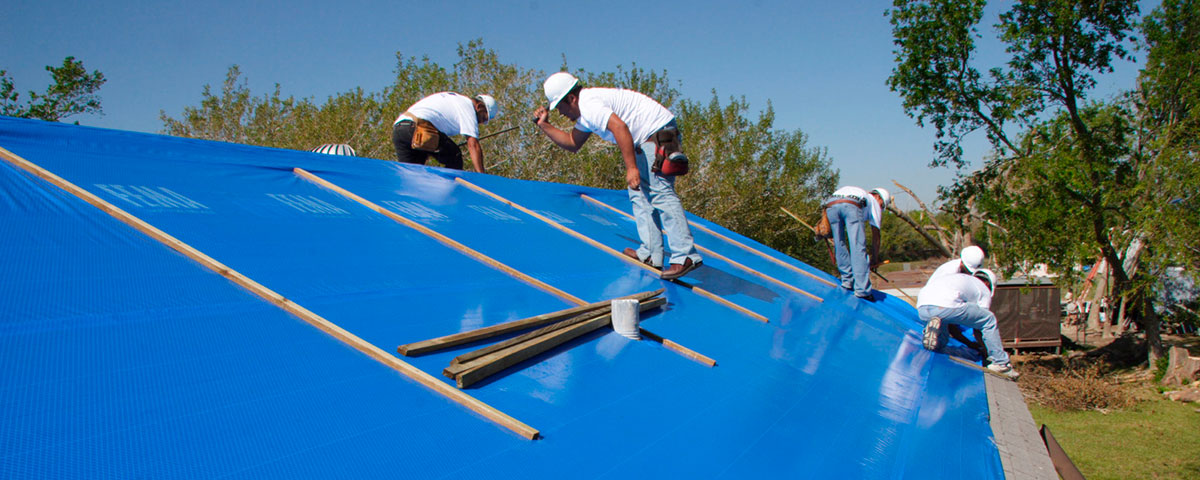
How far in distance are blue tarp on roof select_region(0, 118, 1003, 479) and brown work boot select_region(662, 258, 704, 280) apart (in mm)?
94

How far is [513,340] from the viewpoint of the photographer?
2.05 metres

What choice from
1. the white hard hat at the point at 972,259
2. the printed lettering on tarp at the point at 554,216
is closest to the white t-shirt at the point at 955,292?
the white hard hat at the point at 972,259

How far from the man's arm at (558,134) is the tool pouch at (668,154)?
46cm

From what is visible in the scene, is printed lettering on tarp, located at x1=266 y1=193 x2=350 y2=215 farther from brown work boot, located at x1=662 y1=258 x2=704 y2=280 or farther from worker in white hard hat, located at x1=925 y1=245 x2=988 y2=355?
worker in white hard hat, located at x1=925 y1=245 x2=988 y2=355

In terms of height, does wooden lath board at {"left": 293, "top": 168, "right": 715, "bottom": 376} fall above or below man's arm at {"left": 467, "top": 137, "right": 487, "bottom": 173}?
below

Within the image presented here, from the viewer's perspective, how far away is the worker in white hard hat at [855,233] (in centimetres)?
575

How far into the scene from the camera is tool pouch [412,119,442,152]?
5.58m

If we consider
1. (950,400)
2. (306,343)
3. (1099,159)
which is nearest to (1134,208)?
(1099,159)

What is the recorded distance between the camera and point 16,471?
1052 millimetres

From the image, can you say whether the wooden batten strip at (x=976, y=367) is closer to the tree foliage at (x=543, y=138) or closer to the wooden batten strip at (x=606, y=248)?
the wooden batten strip at (x=606, y=248)

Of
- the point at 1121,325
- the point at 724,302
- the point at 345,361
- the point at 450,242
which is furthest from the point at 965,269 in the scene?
the point at 1121,325

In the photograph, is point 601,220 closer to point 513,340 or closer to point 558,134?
point 558,134

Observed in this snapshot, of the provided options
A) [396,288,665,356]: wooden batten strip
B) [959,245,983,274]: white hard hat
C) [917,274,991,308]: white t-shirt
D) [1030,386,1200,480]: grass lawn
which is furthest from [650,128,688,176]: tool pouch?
[1030,386,1200,480]: grass lawn

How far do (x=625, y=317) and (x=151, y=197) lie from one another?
1897 millimetres
